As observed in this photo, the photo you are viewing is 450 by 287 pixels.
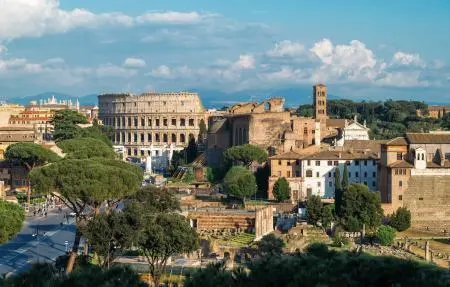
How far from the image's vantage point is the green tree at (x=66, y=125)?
91000 millimetres

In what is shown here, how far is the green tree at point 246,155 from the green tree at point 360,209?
20325mm

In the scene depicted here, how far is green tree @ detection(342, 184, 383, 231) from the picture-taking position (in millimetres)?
49438

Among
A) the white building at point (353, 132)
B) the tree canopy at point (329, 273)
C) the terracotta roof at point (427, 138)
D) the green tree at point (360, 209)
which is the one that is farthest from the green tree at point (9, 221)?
the white building at point (353, 132)

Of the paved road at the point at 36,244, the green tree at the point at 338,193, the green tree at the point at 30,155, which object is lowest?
the paved road at the point at 36,244

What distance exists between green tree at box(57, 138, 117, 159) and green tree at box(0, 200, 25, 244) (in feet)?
82.4

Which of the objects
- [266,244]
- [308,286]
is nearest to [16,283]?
[308,286]

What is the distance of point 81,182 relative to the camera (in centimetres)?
3588

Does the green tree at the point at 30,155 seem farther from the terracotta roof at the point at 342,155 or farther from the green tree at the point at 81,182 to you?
the green tree at the point at 81,182

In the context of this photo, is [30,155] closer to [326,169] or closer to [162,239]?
[326,169]

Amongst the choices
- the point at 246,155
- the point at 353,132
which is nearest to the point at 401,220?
the point at 246,155

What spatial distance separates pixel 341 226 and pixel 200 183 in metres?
24.1

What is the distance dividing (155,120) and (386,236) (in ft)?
258

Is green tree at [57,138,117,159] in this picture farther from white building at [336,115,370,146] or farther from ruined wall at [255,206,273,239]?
white building at [336,115,370,146]

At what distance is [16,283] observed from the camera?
21609 mm
